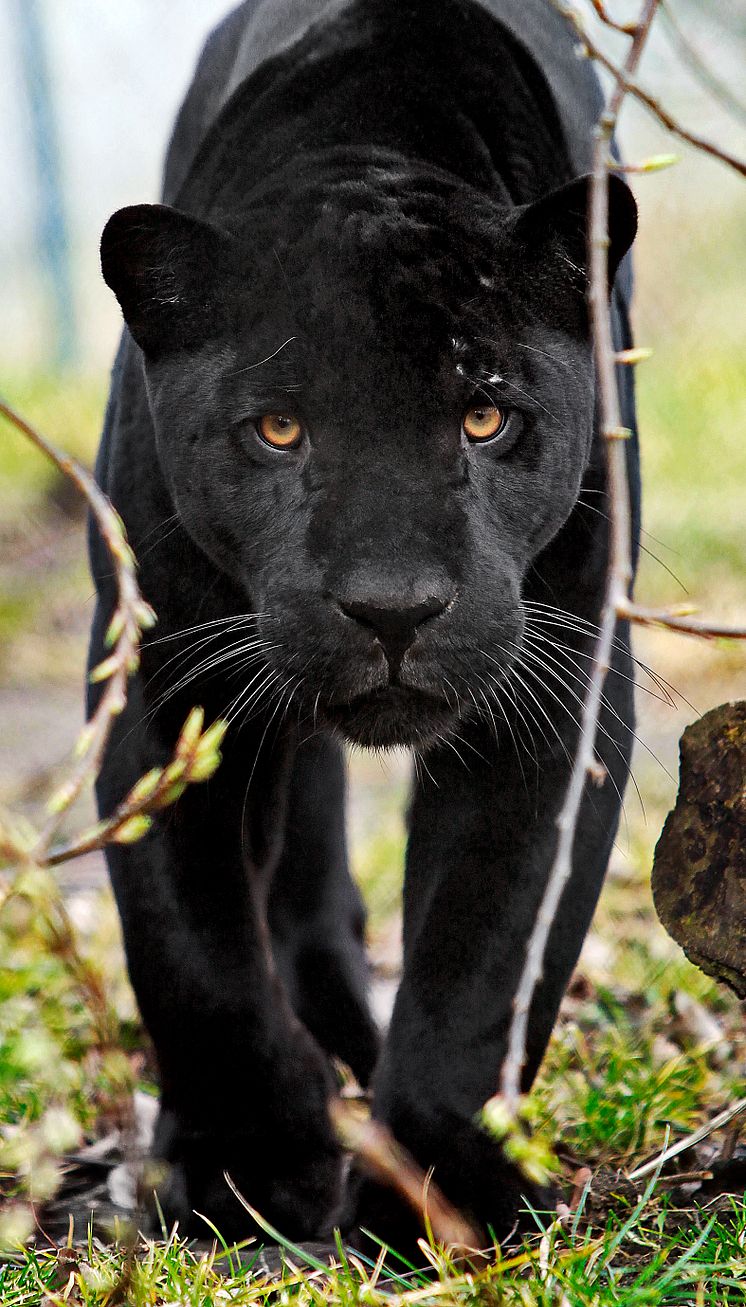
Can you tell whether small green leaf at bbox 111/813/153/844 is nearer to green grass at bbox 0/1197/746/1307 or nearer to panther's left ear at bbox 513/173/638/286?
green grass at bbox 0/1197/746/1307

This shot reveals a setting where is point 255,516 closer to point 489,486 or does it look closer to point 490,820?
point 489,486

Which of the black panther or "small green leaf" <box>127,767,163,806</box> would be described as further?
the black panther

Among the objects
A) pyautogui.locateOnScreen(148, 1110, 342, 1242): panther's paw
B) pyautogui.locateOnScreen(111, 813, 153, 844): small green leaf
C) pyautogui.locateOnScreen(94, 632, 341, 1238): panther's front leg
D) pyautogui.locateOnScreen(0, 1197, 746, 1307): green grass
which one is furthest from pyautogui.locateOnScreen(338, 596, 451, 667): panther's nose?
pyautogui.locateOnScreen(148, 1110, 342, 1242): panther's paw

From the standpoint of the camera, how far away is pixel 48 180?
6.98 m

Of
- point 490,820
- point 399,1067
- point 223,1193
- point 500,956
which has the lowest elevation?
point 223,1193

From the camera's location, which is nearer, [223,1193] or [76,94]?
[223,1193]

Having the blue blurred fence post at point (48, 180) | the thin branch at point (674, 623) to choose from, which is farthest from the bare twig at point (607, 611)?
the blue blurred fence post at point (48, 180)

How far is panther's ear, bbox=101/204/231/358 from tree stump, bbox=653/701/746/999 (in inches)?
33.0

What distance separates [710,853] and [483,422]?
615 mm

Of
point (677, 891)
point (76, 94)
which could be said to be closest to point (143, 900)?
point (677, 891)

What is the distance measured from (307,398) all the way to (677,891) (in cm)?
79

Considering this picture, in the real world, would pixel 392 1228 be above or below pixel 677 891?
below

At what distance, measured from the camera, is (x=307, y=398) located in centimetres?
184

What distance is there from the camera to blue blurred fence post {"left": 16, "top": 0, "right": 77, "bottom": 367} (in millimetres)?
6754
